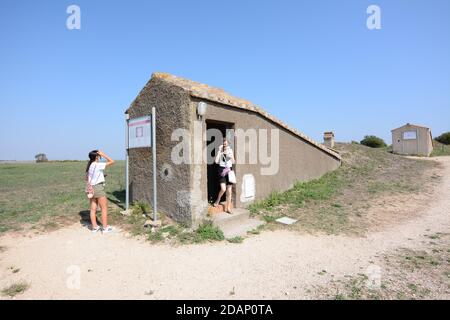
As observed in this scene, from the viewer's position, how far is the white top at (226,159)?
659 centimetres

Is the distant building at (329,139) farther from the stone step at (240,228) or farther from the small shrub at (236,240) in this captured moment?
the small shrub at (236,240)

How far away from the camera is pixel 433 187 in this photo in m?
9.39

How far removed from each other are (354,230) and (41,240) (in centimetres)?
673

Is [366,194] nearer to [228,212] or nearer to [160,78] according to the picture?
[228,212]

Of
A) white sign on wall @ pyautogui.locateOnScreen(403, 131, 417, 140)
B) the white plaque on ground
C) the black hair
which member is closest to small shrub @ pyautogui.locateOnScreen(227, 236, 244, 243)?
the white plaque on ground

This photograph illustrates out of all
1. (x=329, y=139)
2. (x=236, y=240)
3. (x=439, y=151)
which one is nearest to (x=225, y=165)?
(x=236, y=240)

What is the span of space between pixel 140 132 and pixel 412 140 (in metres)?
19.9

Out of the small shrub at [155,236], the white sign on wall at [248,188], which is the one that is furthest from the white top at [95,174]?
the white sign on wall at [248,188]

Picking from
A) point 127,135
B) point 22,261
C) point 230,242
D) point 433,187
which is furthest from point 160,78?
point 433,187

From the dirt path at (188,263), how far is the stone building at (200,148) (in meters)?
1.42

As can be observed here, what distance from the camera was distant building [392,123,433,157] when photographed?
1839 centimetres

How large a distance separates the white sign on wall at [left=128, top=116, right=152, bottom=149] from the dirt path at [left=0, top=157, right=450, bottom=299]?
2236mm

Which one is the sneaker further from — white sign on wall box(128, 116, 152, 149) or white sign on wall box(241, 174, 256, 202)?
white sign on wall box(241, 174, 256, 202)

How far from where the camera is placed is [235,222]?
6387mm
